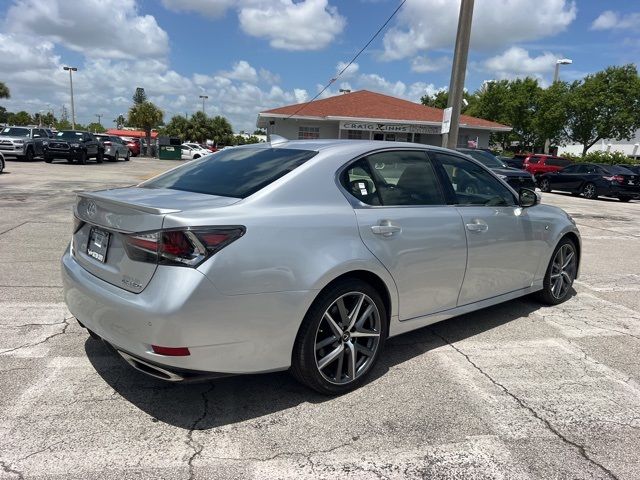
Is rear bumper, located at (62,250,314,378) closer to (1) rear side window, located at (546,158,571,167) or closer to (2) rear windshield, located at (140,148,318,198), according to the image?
(2) rear windshield, located at (140,148,318,198)

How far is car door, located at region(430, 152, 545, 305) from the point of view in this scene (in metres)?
4.16

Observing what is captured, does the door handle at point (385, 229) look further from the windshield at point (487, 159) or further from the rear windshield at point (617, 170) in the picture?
the rear windshield at point (617, 170)

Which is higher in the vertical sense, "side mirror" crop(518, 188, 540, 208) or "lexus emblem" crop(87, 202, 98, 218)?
"side mirror" crop(518, 188, 540, 208)

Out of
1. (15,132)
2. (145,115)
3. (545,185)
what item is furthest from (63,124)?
(545,185)

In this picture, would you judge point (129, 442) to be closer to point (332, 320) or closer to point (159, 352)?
point (159, 352)

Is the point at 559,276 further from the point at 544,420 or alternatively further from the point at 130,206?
the point at 130,206

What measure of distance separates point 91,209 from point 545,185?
80.2 feet

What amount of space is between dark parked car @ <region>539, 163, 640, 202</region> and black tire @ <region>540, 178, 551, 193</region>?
308 mm

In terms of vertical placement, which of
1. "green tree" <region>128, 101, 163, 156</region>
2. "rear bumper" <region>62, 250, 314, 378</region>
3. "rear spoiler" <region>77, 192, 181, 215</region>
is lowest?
"rear bumper" <region>62, 250, 314, 378</region>

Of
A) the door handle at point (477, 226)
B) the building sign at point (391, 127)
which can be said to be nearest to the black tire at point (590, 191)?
A: the building sign at point (391, 127)

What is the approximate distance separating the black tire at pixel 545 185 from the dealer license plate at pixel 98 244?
24.1 metres

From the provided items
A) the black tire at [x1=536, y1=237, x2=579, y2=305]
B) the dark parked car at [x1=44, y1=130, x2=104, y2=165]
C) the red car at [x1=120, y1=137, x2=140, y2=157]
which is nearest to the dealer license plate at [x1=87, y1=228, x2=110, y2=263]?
the black tire at [x1=536, y1=237, x2=579, y2=305]

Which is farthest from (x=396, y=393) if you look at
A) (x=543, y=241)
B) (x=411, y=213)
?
(x=543, y=241)

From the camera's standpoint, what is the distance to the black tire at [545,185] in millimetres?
24078
